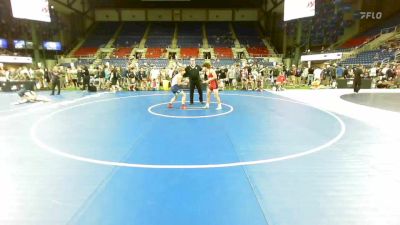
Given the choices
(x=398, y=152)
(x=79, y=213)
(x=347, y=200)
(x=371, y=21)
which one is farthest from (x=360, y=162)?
(x=371, y=21)

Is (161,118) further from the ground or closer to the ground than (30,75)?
closer to the ground

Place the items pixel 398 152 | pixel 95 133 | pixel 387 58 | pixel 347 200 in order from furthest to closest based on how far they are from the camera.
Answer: pixel 387 58, pixel 95 133, pixel 398 152, pixel 347 200

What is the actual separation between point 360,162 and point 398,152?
3.91 ft

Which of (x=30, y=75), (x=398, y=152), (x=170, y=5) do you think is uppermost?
(x=170, y=5)

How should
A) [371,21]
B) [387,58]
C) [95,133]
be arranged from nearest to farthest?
1. [95,133]
2. [387,58]
3. [371,21]

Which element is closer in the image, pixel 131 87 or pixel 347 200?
pixel 347 200

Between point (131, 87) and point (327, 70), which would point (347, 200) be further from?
point (327, 70)

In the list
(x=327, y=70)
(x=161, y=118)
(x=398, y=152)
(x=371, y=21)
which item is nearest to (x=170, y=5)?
(x=371, y=21)

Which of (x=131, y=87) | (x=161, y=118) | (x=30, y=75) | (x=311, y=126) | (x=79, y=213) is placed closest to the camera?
(x=79, y=213)

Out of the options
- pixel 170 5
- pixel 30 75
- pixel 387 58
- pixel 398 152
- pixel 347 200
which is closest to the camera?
pixel 347 200

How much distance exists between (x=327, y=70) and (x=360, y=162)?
1766 centimetres

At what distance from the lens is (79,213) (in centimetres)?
345

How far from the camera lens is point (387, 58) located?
76.8 ft

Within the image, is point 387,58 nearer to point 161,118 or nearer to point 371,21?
point 371,21
